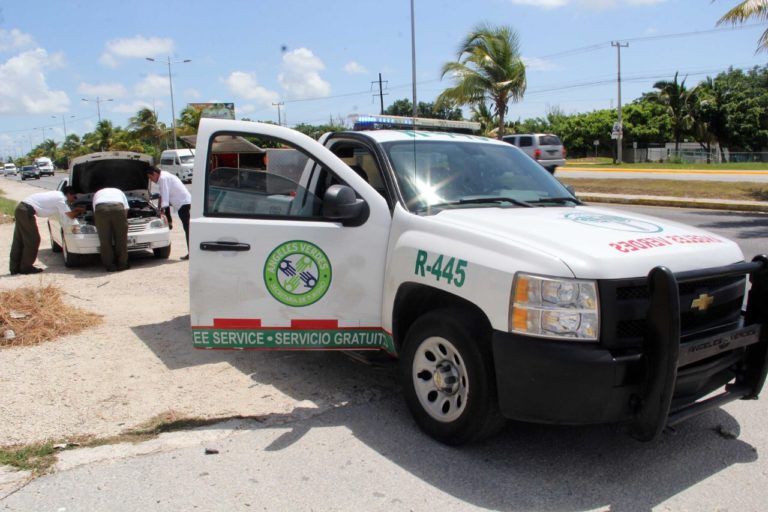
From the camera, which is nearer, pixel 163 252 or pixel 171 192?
pixel 171 192

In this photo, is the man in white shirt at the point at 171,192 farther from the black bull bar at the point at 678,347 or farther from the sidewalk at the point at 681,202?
the sidewalk at the point at 681,202

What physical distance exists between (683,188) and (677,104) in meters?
39.4

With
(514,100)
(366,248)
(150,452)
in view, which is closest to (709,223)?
(514,100)

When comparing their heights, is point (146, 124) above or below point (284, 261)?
above

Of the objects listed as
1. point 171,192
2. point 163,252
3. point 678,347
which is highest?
point 171,192

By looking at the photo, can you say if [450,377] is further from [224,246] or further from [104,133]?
[104,133]

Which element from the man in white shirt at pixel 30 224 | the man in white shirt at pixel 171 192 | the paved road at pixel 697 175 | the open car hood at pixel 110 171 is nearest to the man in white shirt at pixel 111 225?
the man in white shirt at pixel 30 224

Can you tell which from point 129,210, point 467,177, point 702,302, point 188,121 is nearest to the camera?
point 702,302

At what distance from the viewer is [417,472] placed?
342 cm

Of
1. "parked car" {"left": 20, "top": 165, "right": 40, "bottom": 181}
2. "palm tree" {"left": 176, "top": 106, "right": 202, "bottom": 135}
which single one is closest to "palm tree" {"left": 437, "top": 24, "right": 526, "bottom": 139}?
"palm tree" {"left": 176, "top": 106, "right": 202, "bottom": 135}

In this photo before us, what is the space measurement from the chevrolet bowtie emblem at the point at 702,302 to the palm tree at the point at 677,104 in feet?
184

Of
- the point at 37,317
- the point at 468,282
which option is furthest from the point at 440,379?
the point at 37,317

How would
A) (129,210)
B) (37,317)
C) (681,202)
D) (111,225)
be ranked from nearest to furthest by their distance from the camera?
(37,317) < (111,225) < (129,210) < (681,202)

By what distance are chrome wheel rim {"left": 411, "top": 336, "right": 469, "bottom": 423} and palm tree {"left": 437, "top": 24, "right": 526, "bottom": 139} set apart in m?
18.8
